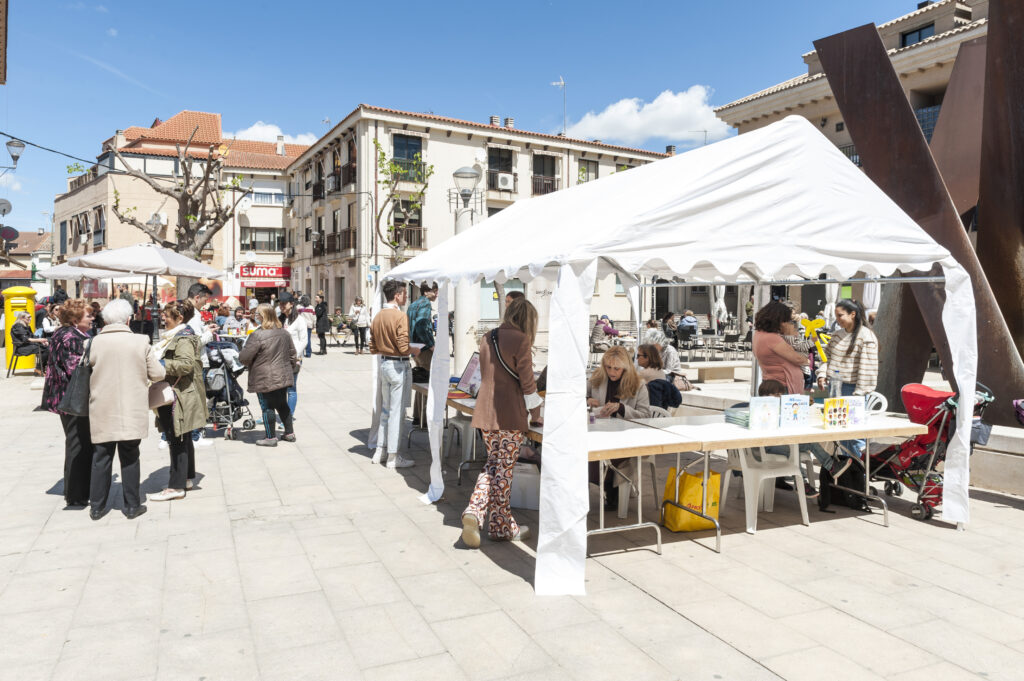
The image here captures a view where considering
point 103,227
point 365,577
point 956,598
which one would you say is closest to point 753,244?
point 956,598

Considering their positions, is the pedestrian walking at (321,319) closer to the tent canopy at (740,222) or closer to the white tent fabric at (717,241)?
the white tent fabric at (717,241)

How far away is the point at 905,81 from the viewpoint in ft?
74.3

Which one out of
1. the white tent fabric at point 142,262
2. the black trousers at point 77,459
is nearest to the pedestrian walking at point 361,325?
the white tent fabric at point 142,262

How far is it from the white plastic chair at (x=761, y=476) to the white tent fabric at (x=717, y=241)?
41.9 inches

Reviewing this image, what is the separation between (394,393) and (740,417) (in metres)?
3.45

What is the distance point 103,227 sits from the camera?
46.2m

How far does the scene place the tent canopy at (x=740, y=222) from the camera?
465cm

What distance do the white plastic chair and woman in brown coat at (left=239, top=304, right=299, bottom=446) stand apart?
4.81 metres

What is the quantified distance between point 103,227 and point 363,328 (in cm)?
3415

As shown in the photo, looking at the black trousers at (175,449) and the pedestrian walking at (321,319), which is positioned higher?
the pedestrian walking at (321,319)

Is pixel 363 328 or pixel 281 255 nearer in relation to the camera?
pixel 363 328

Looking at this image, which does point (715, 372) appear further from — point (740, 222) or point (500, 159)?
point (500, 159)

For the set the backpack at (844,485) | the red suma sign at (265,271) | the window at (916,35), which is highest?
the window at (916,35)

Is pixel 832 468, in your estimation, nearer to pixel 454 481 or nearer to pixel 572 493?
pixel 572 493
